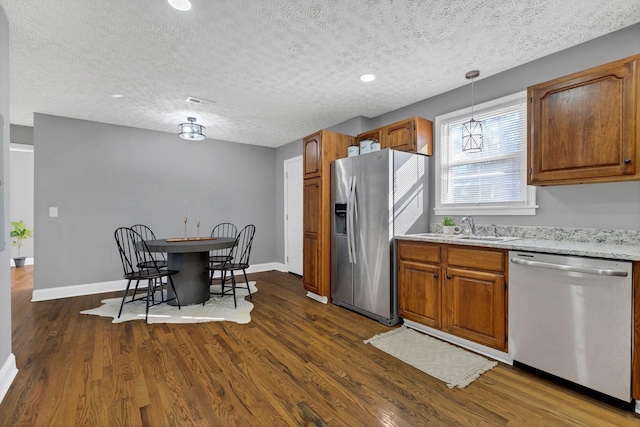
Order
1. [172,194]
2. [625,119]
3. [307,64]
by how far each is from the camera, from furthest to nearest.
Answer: [172,194] < [307,64] < [625,119]

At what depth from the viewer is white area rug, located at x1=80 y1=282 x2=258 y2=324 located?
335cm

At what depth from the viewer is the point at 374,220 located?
3334 millimetres

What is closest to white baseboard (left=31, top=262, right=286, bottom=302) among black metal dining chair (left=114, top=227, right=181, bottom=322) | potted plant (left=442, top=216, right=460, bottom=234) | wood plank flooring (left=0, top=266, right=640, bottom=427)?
black metal dining chair (left=114, top=227, right=181, bottom=322)

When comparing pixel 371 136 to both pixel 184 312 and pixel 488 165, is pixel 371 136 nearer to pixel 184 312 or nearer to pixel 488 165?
pixel 488 165

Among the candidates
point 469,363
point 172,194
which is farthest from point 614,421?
point 172,194

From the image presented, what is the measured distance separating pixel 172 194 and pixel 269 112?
7.64 ft

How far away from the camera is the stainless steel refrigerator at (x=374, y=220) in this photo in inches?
127

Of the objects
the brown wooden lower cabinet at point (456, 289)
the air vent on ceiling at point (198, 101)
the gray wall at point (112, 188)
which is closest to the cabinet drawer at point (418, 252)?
the brown wooden lower cabinet at point (456, 289)

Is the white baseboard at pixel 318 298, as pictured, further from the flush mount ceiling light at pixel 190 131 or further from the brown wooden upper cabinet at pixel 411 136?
the flush mount ceiling light at pixel 190 131

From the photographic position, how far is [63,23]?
2.22 metres

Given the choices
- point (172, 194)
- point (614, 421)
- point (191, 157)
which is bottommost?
point (614, 421)

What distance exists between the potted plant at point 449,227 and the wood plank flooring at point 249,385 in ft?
4.04

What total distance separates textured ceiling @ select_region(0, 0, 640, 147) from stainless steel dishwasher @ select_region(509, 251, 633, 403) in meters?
1.75

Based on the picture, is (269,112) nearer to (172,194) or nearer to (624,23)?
(172,194)
